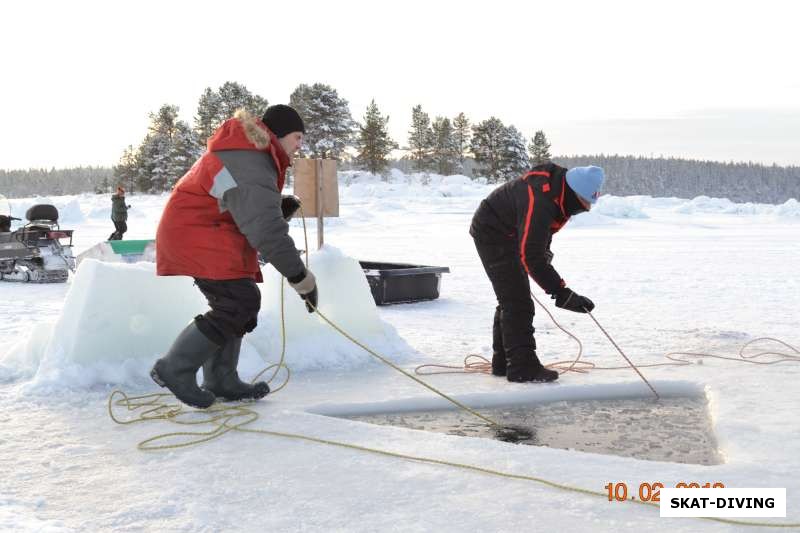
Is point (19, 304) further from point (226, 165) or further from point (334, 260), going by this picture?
point (226, 165)

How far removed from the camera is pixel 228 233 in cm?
372

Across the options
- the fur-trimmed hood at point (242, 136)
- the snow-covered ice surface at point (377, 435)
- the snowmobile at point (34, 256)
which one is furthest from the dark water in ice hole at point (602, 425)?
the snowmobile at point (34, 256)

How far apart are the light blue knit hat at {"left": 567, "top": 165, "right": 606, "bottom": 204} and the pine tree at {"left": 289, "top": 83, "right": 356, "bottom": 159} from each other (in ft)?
144

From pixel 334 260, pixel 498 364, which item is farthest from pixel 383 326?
pixel 498 364

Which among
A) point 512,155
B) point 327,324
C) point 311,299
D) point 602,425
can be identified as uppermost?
point 512,155

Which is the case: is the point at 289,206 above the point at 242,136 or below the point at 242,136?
below

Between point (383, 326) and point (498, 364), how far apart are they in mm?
1078

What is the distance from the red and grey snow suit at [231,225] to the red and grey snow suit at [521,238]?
4.76 ft

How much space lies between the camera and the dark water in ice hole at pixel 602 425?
343 centimetres

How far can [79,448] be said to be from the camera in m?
3.34

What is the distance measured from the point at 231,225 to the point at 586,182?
6.68ft

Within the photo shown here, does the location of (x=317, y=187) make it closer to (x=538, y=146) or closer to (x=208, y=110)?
(x=208, y=110)

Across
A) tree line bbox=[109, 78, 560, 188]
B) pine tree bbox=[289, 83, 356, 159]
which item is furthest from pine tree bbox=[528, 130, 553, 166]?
pine tree bbox=[289, 83, 356, 159]

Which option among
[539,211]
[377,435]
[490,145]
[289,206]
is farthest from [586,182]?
[490,145]
